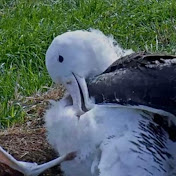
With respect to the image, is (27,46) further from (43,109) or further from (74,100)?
(74,100)

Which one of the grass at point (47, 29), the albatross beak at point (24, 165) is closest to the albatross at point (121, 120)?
the albatross beak at point (24, 165)

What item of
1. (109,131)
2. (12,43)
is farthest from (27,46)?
(109,131)

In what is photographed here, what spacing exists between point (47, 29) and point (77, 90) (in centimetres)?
195

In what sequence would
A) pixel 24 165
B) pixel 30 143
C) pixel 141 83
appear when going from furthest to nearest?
1. pixel 30 143
2. pixel 24 165
3. pixel 141 83

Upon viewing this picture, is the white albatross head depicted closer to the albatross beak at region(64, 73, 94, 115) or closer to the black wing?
the albatross beak at region(64, 73, 94, 115)

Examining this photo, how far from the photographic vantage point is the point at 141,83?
4.51 metres

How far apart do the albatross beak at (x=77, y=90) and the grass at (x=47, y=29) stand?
2.46 ft

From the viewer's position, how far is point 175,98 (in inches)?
173

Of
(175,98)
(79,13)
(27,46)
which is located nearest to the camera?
(175,98)

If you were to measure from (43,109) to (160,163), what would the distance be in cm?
137

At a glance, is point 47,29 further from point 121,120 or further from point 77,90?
point 121,120

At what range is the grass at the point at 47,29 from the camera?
5.96 m

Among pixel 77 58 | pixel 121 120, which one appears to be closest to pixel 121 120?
pixel 121 120

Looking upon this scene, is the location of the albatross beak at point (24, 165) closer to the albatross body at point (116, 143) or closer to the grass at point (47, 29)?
the albatross body at point (116, 143)
